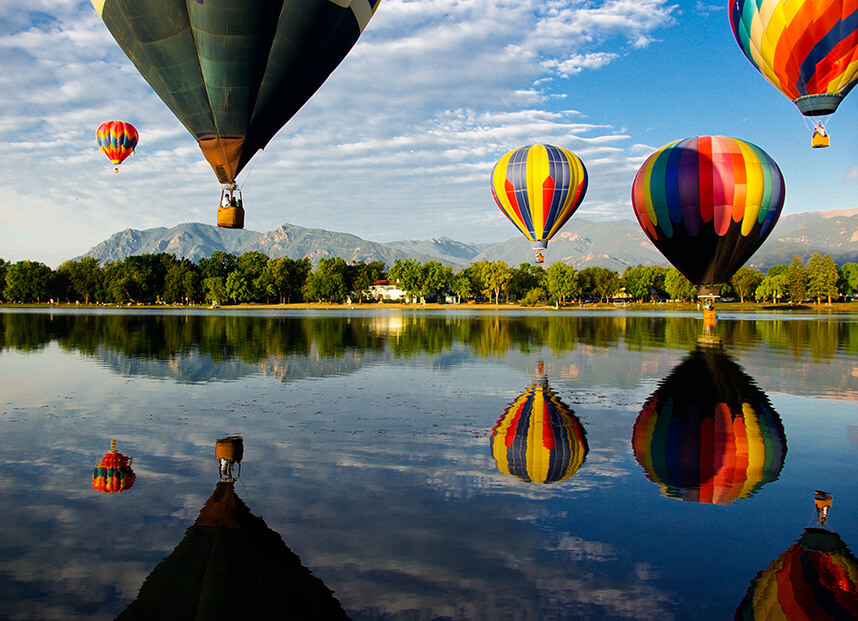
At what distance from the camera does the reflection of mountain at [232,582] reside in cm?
479

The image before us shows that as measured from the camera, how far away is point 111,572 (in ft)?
17.6

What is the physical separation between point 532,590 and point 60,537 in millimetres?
4519

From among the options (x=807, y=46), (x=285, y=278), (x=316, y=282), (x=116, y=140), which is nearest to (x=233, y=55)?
(x=807, y=46)

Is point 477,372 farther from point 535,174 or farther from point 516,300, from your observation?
point 516,300

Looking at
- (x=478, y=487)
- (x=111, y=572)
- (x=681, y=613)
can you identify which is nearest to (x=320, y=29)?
(x=478, y=487)

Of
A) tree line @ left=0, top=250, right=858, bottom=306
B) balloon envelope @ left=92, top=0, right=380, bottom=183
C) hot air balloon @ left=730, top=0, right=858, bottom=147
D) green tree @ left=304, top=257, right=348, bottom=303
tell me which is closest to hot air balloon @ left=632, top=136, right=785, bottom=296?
hot air balloon @ left=730, top=0, right=858, bottom=147

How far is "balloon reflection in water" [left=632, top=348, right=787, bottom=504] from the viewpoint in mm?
7992

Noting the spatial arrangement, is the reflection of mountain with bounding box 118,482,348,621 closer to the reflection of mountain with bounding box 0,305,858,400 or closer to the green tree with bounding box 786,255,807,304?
the reflection of mountain with bounding box 0,305,858,400

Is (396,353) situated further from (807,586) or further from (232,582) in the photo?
(807,586)

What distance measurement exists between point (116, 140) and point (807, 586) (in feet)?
175

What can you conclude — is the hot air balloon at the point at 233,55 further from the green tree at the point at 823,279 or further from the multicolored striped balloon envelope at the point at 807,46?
the green tree at the point at 823,279

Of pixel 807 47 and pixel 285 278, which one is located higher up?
pixel 807 47

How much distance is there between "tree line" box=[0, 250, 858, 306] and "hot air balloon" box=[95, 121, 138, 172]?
256 ft

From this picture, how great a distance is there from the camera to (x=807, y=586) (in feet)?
17.0
